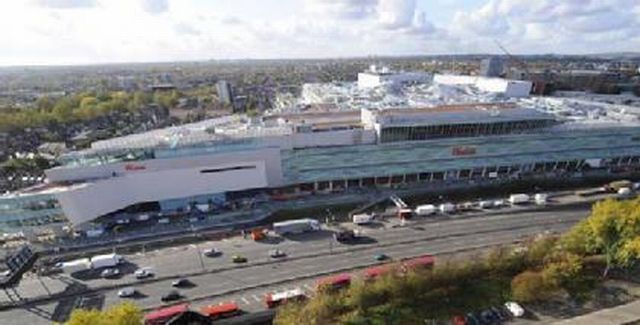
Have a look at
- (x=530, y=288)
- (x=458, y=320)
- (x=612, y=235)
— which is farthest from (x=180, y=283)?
(x=612, y=235)

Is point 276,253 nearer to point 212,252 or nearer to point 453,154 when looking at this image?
point 212,252

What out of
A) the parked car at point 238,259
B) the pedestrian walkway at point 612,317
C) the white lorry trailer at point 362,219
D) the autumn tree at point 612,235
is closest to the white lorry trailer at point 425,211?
the white lorry trailer at point 362,219

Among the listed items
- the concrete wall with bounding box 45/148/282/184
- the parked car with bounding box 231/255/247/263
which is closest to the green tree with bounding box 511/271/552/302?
the parked car with bounding box 231/255/247/263

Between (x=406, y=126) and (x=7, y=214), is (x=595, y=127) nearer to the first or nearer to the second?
(x=406, y=126)

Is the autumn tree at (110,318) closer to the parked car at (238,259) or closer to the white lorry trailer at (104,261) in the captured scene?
the parked car at (238,259)

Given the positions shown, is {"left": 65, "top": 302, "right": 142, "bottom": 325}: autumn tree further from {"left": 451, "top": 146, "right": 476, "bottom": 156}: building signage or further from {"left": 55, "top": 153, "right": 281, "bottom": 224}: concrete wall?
{"left": 451, "top": 146, "right": 476, "bottom": 156}: building signage

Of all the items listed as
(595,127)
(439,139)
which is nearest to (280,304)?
(439,139)

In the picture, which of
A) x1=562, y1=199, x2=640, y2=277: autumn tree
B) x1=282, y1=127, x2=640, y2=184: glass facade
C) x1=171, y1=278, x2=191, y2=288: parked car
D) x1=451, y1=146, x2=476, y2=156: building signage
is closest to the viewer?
x1=562, y1=199, x2=640, y2=277: autumn tree
